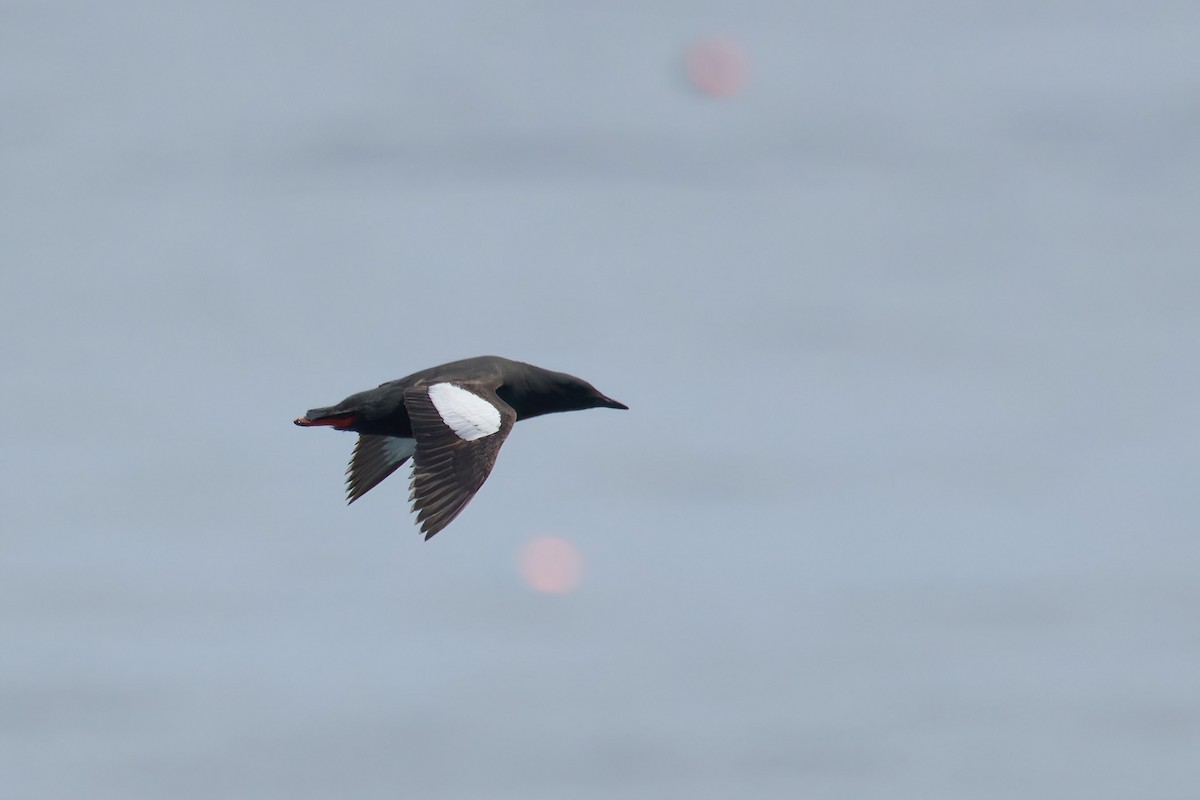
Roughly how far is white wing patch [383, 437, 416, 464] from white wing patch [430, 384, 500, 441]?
100 inches

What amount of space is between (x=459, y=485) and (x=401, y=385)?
2745 millimetres

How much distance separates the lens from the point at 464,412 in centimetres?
2397

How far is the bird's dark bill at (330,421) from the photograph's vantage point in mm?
24948

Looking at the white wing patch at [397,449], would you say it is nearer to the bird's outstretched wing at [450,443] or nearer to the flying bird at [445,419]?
the flying bird at [445,419]

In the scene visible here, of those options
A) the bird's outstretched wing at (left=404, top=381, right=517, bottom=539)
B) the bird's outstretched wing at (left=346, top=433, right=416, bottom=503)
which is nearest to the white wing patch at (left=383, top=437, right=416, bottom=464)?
the bird's outstretched wing at (left=346, top=433, right=416, bottom=503)

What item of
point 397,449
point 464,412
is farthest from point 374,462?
point 464,412

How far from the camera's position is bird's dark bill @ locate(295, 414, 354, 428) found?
24948 millimetres

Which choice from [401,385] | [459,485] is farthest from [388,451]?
[459,485]

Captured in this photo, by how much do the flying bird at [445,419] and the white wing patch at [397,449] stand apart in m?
0.01

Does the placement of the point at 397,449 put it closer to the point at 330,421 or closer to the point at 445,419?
the point at 330,421

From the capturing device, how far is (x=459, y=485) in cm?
2273

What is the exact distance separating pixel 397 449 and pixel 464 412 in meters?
3.37

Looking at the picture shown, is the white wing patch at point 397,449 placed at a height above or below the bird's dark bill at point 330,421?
above

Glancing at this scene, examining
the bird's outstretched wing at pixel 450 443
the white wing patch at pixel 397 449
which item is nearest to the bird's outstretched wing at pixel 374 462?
the white wing patch at pixel 397 449
